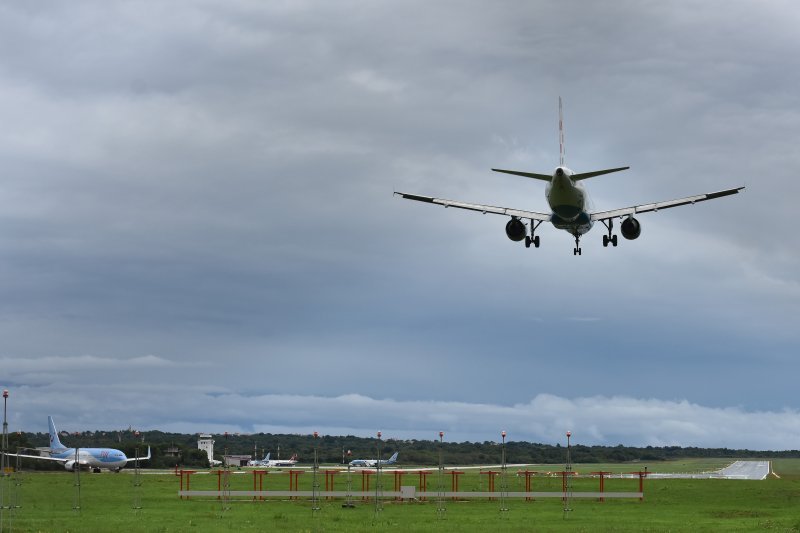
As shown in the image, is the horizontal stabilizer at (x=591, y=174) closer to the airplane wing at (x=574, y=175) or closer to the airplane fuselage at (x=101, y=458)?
the airplane wing at (x=574, y=175)

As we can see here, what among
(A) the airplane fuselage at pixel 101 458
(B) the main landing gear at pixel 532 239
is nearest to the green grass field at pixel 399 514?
(B) the main landing gear at pixel 532 239

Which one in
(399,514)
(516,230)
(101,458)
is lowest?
(101,458)

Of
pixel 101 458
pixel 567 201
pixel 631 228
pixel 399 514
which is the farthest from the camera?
pixel 101 458

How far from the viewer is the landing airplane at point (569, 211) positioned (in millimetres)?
65688

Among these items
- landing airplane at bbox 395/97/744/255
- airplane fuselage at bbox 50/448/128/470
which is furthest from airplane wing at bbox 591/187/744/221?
airplane fuselage at bbox 50/448/128/470

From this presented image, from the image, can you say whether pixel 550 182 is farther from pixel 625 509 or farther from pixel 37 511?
pixel 37 511

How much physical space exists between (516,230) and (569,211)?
4.93 meters

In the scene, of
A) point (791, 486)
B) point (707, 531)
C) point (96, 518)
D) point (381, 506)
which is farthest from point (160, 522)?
Result: point (791, 486)

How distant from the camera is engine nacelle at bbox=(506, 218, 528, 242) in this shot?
71250 millimetres

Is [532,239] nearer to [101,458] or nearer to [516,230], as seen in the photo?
[516,230]

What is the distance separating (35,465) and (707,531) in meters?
138

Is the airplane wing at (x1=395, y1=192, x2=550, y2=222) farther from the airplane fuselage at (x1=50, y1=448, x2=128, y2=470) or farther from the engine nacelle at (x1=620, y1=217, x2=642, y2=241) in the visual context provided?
the airplane fuselage at (x1=50, y1=448, x2=128, y2=470)

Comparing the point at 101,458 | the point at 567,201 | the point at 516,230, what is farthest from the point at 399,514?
the point at 101,458

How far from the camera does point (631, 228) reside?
70.7 meters
